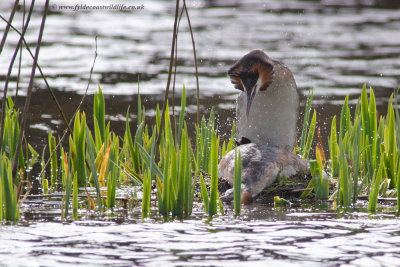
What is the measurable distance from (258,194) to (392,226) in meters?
1.03

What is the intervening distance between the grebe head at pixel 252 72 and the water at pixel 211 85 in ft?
2.83

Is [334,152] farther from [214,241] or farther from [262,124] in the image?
[214,241]

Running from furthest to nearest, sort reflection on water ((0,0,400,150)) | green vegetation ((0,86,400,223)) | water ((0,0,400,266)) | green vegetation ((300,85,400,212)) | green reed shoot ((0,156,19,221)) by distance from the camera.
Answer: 1. reflection on water ((0,0,400,150))
2. green vegetation ((300,85,400,212))
3. green vegetation ((0,86,400,223))
4. green reed shoot ((0,156,19,221))
5. water ((0,0,400,266))

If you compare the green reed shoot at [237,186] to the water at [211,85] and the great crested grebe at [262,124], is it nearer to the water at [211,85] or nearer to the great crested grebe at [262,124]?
the water at [211,85]

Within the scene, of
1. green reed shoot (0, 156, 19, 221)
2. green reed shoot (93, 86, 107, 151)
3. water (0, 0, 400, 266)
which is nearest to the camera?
water (0, 0, 400, 266)

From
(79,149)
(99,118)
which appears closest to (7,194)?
(79,149)

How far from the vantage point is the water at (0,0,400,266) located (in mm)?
3379

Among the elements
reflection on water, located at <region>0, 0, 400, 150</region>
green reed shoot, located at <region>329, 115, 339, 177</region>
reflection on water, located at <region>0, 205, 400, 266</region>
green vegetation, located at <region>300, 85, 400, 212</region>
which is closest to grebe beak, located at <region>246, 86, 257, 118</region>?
green vegetation, located at <region>300, 85, 400, 212</region>

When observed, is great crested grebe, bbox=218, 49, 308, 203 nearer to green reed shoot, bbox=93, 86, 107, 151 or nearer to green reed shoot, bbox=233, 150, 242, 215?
green reed shoot, bbox=233, 150, 242, 215

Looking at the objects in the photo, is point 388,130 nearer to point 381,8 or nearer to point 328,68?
point 328,68

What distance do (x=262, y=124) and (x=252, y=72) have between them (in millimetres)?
532

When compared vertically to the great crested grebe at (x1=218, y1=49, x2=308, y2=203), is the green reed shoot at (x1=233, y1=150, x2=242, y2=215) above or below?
below

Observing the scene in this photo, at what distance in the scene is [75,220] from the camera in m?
3.99

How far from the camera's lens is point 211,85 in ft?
31.7
